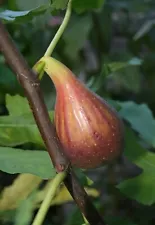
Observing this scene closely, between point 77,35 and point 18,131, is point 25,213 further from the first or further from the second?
point 77,35

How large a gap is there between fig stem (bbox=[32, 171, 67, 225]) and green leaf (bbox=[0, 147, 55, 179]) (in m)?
0.03

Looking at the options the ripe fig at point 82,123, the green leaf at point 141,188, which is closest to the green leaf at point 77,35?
the green leaf at point 141,188

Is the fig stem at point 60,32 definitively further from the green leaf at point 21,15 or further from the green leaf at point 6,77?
the green leaf at point 6,77

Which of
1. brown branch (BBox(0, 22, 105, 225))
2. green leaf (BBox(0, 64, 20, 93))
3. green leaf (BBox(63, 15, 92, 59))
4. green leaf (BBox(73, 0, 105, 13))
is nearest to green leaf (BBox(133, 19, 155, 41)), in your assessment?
green leaf (BBox(63, 15, 92, 59))

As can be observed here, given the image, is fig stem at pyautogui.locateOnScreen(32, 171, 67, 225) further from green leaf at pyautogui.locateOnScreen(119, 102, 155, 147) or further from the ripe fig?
green leaf at pyautogui.locateOnScreen(119, 102, 155, 147)

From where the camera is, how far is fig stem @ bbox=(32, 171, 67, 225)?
35cm

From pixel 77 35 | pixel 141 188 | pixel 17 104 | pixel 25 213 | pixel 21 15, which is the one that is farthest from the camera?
pixel 77 35

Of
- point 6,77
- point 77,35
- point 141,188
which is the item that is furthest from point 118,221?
point 77,35

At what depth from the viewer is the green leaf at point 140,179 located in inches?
21.1

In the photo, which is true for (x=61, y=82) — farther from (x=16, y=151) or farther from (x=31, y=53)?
(x=31, y=53)

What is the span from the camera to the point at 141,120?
0.68m

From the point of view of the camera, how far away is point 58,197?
608 mm

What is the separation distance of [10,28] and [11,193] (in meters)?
0.36

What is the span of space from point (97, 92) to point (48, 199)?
50 cm
